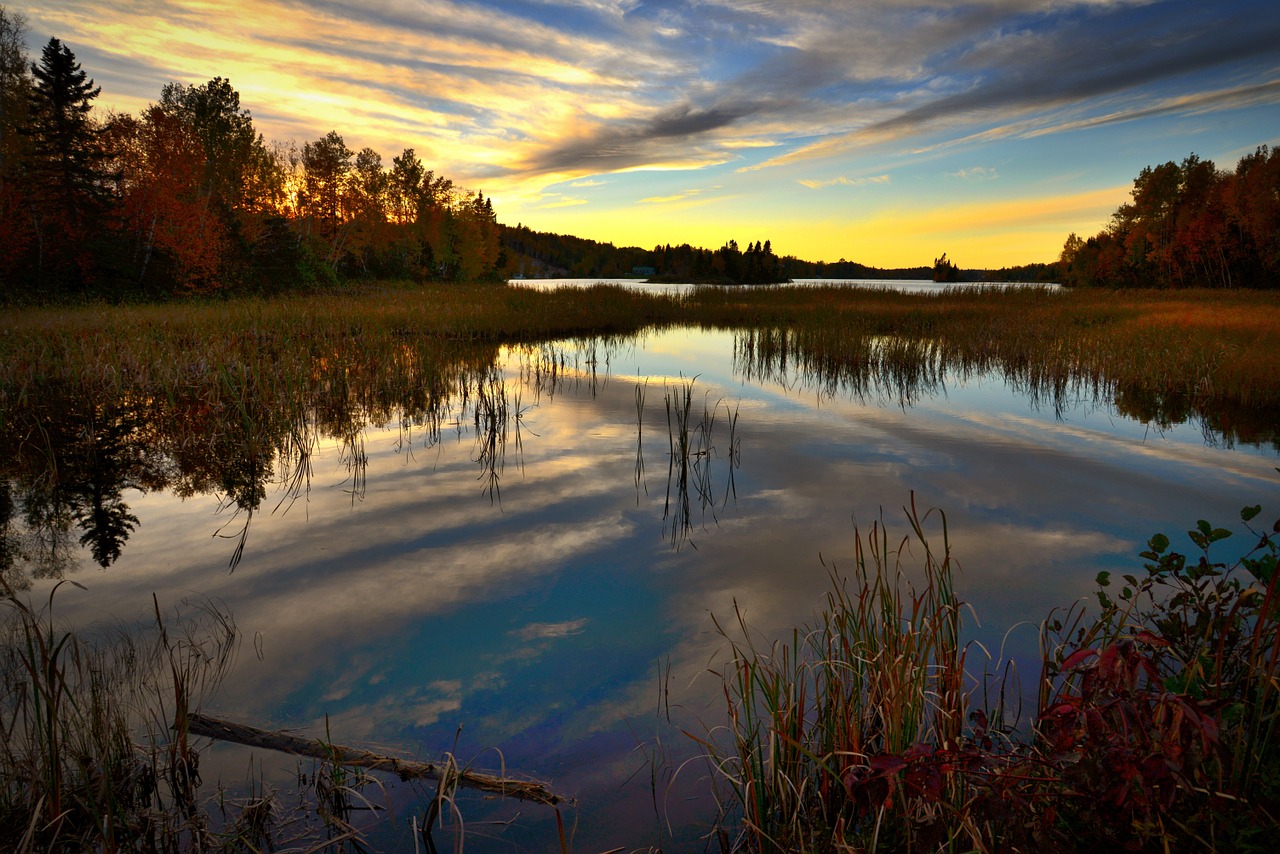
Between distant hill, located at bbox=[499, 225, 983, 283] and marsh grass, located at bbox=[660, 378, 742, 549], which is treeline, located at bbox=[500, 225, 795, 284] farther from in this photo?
marsh grass, located at bbox=[660, 378, 742, 549]

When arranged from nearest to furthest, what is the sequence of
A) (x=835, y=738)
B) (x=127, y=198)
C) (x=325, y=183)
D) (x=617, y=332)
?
(x=835, y=738), (x=617, y=332), (x=127, y=198), (x=325, y=183)

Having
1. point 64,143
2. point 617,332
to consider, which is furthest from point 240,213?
point 617,332

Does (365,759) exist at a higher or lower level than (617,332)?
lower

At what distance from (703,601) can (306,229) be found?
5627cm

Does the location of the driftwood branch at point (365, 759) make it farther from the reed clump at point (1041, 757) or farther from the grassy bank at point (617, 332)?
the grassy bank at point (617, 332)

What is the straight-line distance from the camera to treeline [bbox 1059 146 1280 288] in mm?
43438

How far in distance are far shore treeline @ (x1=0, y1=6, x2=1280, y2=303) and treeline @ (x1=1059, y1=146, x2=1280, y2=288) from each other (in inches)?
5.3

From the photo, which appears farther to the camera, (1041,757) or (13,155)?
(13,155)

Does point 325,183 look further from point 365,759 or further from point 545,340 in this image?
point 365,759

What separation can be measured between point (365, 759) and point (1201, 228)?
227 feet

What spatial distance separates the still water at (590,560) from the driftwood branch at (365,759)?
65 millimetres

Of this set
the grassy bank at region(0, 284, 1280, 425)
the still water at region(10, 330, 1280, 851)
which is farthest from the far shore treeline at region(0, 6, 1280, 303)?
the still water at region(10, 330, 1280, 851)

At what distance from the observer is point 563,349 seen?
1991cm

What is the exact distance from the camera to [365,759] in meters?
2.92
